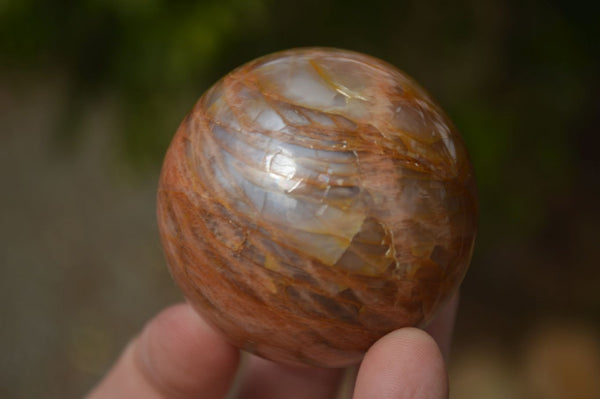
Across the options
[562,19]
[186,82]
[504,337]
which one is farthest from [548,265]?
[186,82]

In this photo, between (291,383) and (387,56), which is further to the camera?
(387,56)

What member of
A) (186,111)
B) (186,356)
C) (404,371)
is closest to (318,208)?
(404,371)

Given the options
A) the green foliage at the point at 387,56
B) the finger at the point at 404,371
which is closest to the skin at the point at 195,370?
the finger at the point at 404,371

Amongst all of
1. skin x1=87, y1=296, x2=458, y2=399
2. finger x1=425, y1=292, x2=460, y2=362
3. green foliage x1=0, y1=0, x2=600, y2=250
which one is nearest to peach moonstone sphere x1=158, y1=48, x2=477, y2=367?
skin x1=87, y1=296, x2=458, y2=399

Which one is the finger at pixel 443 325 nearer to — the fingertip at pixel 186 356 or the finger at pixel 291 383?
the finger at pixel 291 383

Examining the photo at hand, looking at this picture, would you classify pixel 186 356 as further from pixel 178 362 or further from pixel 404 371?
pixel 404 371
